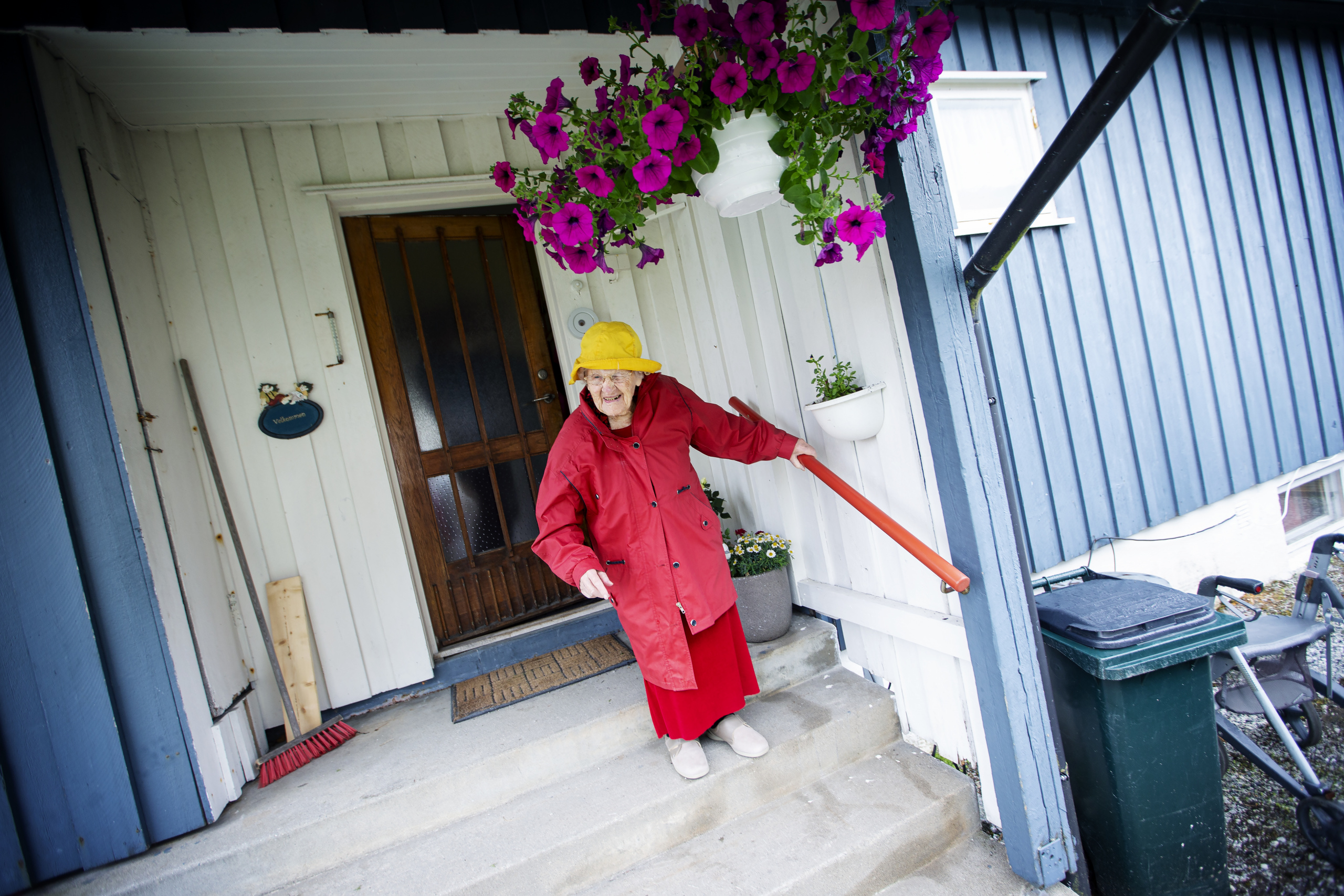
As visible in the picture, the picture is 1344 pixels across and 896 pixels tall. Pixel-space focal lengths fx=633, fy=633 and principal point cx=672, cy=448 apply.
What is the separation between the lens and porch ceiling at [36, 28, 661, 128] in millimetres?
2078

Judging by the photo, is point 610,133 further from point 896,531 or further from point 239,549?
point 239,549

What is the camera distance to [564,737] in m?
2.16

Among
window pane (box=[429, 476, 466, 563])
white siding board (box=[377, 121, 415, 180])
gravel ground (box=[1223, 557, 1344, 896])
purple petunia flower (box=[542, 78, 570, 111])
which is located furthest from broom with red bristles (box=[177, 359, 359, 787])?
gravel ground (box=[1223, 557, 1344, 896])

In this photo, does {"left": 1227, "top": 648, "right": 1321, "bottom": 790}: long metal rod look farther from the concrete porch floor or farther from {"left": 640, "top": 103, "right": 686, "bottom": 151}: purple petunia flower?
{"left": 640, "top": 103, "right": 686, "bottom": 151}: purple petunia flower

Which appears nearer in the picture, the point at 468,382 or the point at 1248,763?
the point at 1248,763

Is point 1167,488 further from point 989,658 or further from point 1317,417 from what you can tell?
point 989,658

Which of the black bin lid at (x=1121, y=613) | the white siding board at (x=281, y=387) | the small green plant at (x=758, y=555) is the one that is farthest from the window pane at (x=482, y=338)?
the black bin lid at (x=1121, y=613)

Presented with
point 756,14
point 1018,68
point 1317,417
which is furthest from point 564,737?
point 1317,417

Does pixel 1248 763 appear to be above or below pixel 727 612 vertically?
below

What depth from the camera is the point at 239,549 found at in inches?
97.7

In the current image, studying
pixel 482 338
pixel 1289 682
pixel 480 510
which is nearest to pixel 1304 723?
pixel 1289 682

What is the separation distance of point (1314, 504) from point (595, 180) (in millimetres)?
4720

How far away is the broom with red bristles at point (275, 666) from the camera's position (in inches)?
91.2

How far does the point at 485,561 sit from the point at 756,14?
2.52 meters
